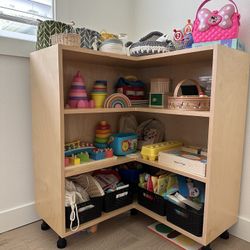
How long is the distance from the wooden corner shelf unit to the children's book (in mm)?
A: 99

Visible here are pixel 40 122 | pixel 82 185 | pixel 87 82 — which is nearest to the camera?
pixel 40 122

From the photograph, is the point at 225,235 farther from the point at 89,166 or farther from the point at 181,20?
the point at 181,20

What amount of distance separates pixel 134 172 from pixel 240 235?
2.32 feet

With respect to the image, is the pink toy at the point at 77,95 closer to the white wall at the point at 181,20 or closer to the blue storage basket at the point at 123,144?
the blue storage basket at the point at 123,144

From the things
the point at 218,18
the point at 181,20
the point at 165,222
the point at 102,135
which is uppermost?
the point at 181,20

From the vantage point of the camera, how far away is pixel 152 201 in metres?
1.44

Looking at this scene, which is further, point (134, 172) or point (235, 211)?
point (134, 172)

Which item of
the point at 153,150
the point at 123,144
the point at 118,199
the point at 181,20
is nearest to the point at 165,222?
the point at 118,199

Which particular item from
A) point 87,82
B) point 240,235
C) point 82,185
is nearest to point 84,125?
point 87,82

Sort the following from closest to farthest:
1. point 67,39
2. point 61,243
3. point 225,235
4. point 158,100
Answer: point 67,39, point 61,243, point 225,235, point 158,100

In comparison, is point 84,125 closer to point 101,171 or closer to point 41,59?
point 101,171

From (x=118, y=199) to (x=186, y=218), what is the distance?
0.42 meters

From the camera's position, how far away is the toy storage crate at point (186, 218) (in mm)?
1202

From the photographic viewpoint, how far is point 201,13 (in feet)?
4.07
